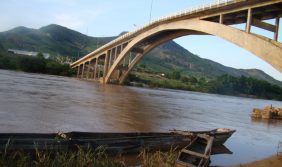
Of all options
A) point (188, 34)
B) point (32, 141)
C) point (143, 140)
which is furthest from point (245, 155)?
point (188, 34)

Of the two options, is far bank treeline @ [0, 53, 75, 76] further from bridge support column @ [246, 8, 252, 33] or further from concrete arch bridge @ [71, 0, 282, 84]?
bridge support column @ [246, 8, 252, 33]

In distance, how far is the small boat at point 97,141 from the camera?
8047 millimetres

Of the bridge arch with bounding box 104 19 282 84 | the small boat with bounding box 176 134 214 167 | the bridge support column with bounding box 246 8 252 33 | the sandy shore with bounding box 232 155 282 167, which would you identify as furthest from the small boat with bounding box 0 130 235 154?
the bridge support column with bounding box 246 8 252 33

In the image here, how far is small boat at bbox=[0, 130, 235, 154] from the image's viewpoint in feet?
26.4

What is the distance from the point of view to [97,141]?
9734 mm

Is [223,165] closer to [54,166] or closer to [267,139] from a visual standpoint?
[54,166]

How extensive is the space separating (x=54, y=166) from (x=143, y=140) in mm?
5619

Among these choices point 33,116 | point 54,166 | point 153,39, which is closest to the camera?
point 54,166

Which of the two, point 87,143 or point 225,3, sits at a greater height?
point 225,3

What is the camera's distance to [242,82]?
142875 millimetres

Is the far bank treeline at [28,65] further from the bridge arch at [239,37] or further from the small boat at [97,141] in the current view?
the small boat at [97,141]

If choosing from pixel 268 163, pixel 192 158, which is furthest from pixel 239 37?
pixel 192 158

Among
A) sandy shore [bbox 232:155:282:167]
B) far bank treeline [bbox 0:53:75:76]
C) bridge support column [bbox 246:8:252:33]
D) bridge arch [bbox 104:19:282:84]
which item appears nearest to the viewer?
sandy shore [bbox 232:155:282:167]

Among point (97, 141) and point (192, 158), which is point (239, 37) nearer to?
point (192, 158)
